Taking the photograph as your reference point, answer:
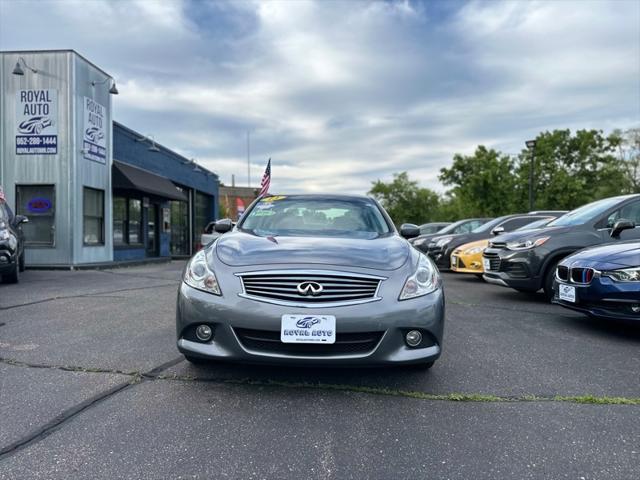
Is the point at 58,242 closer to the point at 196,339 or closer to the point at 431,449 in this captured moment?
the point at 196,339

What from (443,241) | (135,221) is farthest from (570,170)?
(135,221)

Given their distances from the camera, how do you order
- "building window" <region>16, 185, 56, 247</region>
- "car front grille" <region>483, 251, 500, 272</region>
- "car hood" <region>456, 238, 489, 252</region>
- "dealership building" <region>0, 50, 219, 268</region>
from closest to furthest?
1. "car front grille" <region>483, 251, 500, 272</region>
2. "car hood" <region>456, 238, 489, 252</region>
3. "dealership building" <region>0, 50, 219, 268</region>
4. "building window" <region>16, 185, 56, 247</region>

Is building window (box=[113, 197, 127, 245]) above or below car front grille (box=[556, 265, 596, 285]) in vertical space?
above

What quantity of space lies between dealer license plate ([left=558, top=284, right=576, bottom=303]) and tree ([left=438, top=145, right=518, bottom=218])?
32.6m

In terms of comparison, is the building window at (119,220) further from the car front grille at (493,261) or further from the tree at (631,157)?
the tree at (631,157)

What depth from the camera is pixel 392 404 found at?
2.85 m

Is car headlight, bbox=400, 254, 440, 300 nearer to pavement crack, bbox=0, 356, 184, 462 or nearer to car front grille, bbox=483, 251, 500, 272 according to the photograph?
pavement crack, bbox=0, 356, 184, 462

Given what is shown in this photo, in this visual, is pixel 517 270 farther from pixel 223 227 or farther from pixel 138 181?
pixel 138 181

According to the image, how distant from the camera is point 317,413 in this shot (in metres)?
2.70

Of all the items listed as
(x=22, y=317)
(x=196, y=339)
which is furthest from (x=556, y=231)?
(x=22, y=317)

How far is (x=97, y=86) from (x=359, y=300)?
13.7 meters

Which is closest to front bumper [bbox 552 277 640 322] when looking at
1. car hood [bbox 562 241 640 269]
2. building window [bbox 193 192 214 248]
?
car hood [bbox 562 241 640 269]

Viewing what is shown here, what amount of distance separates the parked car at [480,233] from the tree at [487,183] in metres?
26.5

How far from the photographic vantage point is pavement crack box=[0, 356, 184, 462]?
2.30m
